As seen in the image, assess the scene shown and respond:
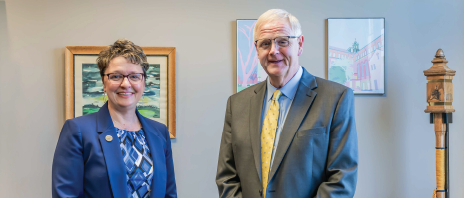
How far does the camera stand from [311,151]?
1426 mm

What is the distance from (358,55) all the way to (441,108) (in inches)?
28.9

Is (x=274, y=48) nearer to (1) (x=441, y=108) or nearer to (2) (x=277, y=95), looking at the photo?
(2) (x=277, y=95)

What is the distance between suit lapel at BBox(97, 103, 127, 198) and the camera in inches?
58.8

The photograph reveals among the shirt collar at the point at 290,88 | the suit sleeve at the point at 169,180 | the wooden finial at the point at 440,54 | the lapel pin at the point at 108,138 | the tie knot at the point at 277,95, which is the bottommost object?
the suit sleeve at the point at 169,180

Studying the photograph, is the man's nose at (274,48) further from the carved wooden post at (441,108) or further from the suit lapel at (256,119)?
the carved wooden post at (441,108)

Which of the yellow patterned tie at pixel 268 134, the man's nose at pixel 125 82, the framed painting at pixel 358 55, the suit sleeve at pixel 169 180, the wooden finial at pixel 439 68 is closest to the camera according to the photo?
the yellow patterned tie at pixel 268 134

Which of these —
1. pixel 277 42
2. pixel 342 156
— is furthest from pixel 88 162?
pixel 342 156

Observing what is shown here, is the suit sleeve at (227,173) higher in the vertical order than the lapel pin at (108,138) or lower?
Result: lower

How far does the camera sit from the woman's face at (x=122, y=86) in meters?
1.60

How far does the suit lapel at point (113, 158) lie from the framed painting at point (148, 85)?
4.13 feet

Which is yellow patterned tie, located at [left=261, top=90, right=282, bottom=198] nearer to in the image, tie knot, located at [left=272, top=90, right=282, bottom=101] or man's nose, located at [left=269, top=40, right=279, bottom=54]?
tie knot, located at [left=272, top=90, right=282, bottom=101]

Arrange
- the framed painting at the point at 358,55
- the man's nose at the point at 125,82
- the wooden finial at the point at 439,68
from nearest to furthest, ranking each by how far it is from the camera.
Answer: the man's nose at the point at 125,82, the wooden finial at the point at 439,68, the framed painting at the point at 358,55

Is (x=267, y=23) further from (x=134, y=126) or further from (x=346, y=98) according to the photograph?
(x=134, y=126)

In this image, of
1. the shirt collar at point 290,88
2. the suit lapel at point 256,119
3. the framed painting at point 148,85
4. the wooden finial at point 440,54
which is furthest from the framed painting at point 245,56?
the wooden finial at point 440,54
